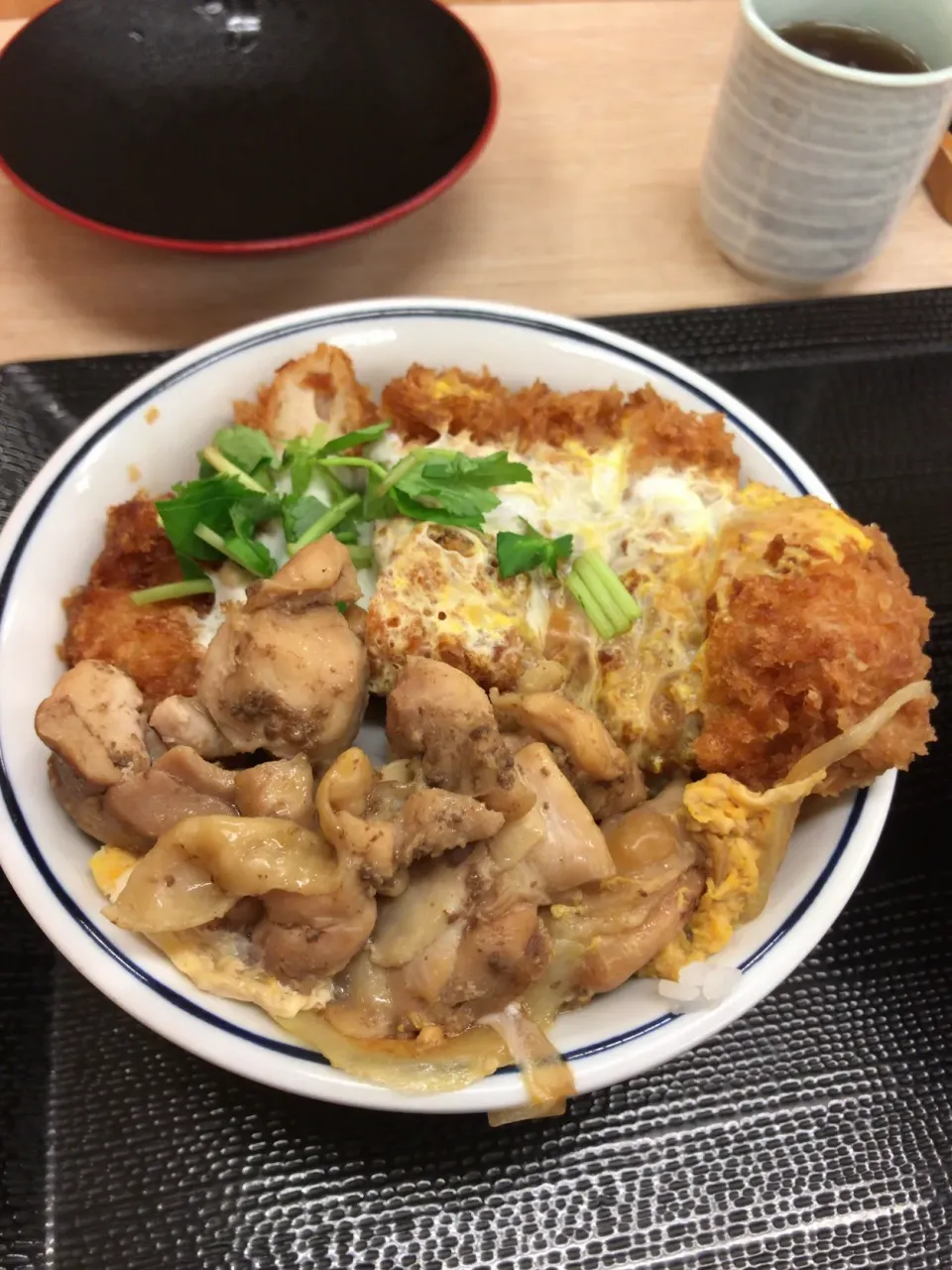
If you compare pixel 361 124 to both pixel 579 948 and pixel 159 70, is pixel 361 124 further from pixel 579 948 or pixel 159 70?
pixel 579 948

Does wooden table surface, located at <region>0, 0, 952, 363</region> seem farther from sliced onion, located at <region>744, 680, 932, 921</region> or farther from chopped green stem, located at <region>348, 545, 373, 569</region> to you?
sliced onion, located at <region>744, 680, 932, 921</region>

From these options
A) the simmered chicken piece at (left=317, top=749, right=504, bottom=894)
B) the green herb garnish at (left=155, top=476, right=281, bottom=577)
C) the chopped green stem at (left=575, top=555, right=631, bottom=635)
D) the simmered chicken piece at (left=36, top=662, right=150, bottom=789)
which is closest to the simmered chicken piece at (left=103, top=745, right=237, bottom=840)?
the simmered chicken piece at (left=36, top=662, right=150, bottom=789)

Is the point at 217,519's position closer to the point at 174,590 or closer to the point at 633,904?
the point at 174,590

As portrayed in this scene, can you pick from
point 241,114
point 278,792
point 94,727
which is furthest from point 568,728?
point 241,114

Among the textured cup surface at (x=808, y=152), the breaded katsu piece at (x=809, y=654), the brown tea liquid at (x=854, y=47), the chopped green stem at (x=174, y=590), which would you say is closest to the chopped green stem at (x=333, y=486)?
the chopped green stem at (x=174, y=590)

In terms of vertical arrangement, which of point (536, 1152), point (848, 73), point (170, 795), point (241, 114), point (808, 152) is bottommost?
point (536, 1152)

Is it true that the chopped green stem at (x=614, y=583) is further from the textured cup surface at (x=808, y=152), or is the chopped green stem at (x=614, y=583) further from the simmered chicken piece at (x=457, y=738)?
the textured cup surface at (x=808, y=152)

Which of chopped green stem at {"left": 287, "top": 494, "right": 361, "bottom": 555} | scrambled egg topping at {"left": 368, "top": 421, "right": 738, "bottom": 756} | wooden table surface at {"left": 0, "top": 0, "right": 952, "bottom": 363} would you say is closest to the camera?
scrambled egg topping at {"left": 368, "top": 421, "right": 738, "bottom": 756}
